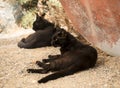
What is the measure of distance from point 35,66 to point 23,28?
3.76m

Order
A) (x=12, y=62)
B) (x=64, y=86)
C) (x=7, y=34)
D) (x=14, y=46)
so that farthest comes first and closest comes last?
(x=7, y=34) < (x=14, y=46) < (x=12, y=62) < (x=64, y=86)

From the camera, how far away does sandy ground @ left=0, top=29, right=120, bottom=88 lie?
4723 mm

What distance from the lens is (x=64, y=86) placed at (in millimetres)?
4641

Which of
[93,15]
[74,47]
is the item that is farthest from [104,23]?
[74,47]

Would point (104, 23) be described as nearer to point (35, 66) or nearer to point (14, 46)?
point (35, 66)

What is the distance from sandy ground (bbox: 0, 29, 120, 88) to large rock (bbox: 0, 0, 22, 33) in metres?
2.70

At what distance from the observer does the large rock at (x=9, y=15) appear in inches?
360

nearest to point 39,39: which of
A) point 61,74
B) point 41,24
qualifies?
point 41,24

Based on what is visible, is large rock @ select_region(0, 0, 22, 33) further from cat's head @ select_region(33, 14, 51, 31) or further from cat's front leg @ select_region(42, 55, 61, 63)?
cat's front leg @ select_region(42, 55, 61, 63)

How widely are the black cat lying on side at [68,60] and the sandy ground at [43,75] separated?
0.08 m

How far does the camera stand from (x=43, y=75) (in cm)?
511

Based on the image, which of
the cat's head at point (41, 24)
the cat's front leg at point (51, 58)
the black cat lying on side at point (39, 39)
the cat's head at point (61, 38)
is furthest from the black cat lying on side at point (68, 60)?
the cat's head at point (41, 24)

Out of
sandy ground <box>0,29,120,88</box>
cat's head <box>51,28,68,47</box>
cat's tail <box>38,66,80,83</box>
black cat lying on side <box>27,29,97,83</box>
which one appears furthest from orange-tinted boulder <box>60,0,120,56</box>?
cat's tail <box>38,66,80,83</box>

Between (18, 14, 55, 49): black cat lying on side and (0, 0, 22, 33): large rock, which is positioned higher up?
(0, 0, 22, 33): large rock
